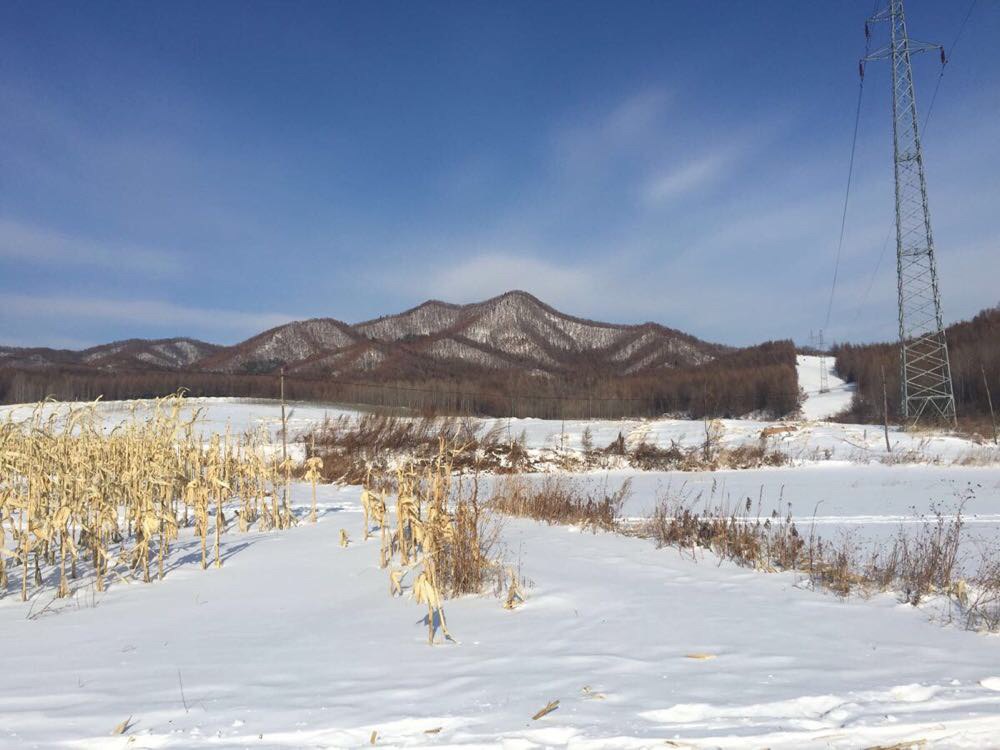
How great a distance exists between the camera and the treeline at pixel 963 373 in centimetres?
3231

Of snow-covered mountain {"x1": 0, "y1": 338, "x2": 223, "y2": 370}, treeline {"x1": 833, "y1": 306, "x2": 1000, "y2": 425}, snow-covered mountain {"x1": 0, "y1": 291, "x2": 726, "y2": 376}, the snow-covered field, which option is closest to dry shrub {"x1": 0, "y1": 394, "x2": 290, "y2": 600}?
the snow-covered field

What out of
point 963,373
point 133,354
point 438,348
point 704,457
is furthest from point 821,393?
point 133,354

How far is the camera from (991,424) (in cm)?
2486

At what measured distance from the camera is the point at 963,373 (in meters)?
34.8

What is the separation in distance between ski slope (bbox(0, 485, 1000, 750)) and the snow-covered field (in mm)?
14

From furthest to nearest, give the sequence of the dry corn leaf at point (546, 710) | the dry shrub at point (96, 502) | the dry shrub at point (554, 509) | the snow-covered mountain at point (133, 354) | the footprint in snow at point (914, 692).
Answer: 1. the snow-covered mountain at point (133, 354)
2. the dry shrub at point (554, 509)
3. the dry shrub at point (96, 502)
4. the footprint in snow at point (914, 692)
5. the dry corn leaf at point (546, 710)

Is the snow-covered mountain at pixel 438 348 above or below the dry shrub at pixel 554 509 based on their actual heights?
above

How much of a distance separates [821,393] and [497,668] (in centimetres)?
4968

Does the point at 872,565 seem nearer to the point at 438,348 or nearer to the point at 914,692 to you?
the point at 914,692

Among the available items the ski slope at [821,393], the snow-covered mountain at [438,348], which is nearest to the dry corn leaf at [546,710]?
the ski slope at [821,393]

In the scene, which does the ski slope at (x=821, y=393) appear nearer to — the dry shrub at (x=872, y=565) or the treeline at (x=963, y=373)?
the treeline at (x=963, y=373)

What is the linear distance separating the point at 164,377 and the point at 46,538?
6281 cm

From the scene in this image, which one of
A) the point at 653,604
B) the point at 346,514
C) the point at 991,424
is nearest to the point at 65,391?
the point at 346,514

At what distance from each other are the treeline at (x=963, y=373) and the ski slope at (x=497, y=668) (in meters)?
27.8
